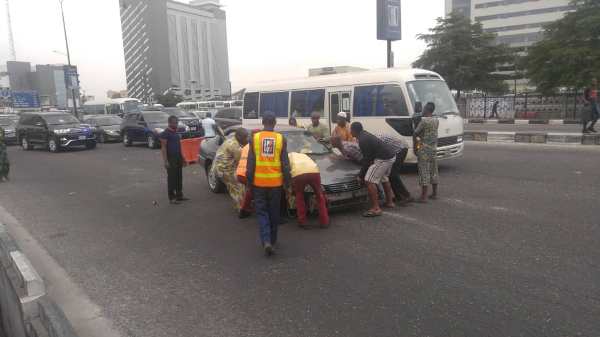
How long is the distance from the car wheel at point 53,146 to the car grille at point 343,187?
16205 millimetres

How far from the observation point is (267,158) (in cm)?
526

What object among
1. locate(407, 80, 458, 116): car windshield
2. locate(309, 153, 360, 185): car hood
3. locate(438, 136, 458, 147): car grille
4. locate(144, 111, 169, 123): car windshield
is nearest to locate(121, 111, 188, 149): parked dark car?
locate(144, 111, 169, 123): car windshield

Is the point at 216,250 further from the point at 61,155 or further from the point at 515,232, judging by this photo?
the point at 61,155

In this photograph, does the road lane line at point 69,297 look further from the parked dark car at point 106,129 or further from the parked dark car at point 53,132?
the parked dark car at point 106,129

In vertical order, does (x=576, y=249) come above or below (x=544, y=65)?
below

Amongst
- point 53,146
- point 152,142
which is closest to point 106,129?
point 53,146

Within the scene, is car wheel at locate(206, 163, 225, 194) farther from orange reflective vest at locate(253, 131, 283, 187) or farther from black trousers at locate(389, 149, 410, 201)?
orange reflective vest at locate(253, 131, 283, 187)

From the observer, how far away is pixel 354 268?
485 centimetres

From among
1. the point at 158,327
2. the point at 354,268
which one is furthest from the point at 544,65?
the point at 158,327

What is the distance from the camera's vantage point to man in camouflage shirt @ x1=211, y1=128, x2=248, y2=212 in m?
7.31

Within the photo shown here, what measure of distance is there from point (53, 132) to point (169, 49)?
13921 centimetres

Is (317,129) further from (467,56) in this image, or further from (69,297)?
(467,56)

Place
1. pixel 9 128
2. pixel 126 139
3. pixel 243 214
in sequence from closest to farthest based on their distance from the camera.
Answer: pixel 243 214 < pixel 126 139 < pixel 9 128

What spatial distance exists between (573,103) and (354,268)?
1170 inches
